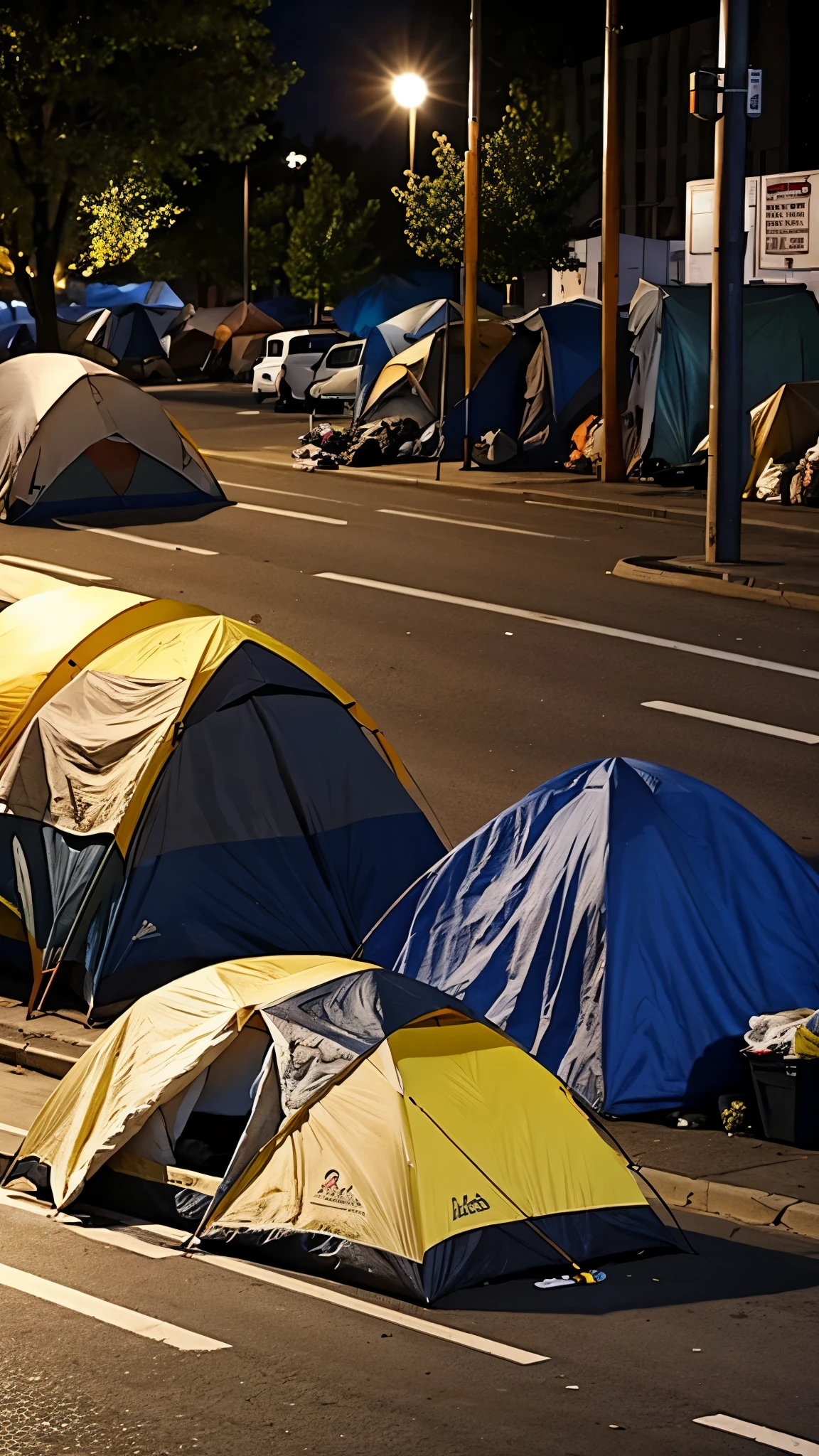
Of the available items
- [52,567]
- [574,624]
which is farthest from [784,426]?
[52,567]

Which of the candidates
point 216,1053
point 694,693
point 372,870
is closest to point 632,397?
point 694,693

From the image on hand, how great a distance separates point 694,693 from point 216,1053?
10.9 m

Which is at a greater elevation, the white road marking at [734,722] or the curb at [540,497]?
the curb at [540,497]

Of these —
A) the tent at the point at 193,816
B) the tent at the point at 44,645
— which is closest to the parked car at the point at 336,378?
the tent at the point at 44,645

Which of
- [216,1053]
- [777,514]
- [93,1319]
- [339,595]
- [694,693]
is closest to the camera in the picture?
[93,1319]

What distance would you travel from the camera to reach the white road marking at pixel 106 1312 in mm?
7355

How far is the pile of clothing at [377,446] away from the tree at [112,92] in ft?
55.4

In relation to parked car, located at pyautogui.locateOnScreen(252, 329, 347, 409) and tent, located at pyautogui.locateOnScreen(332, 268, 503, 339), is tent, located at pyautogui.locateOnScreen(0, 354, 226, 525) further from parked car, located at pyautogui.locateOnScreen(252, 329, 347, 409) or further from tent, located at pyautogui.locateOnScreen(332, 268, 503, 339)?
tent, located at pyautogui.locateOnScreen(332, 268, 503, 339)

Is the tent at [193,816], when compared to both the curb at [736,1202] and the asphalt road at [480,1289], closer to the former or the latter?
the asphalt road at [480,1289]

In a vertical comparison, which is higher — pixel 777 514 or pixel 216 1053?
pixel 777 514

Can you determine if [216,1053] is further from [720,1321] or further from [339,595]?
[339,595]

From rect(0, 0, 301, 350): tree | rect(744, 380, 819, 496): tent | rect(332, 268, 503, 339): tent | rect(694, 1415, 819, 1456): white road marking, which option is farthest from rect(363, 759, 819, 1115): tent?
rect(332, 268, 503, 339): tent

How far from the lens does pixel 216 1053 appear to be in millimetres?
9055

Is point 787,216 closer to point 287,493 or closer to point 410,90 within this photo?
point 287,493
